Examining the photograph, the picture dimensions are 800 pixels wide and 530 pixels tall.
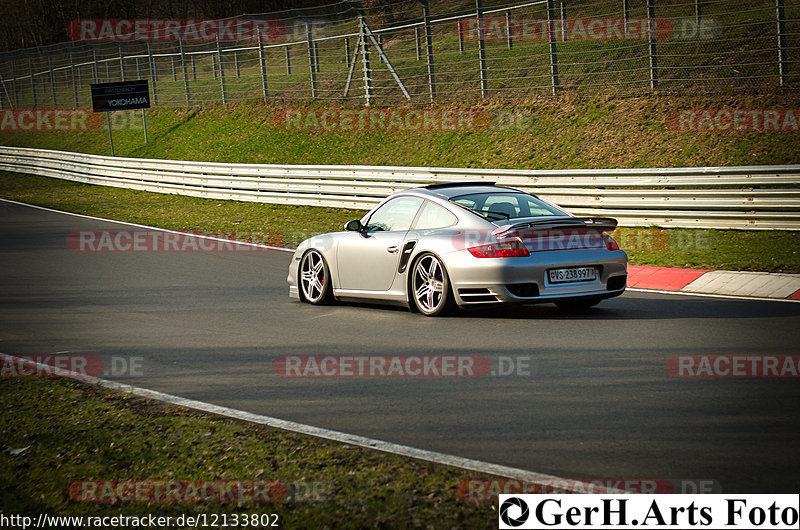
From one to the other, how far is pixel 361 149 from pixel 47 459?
22.7 m

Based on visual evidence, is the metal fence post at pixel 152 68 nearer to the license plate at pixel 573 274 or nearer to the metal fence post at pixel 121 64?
the metal fence post at pixel 121 64

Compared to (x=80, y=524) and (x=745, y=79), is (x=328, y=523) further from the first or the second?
(x=745, y=79)

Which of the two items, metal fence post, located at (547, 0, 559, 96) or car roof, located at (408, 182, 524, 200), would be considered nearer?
car roof, located at (408, 182, 524, 200)

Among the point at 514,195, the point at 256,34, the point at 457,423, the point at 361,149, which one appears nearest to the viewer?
the point at 457,423

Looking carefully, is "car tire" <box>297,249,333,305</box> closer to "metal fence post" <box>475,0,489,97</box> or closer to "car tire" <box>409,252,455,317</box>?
"car tire" <box>409,252,455,317</box>

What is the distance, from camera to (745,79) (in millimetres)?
19891

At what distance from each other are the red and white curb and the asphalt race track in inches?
18.1

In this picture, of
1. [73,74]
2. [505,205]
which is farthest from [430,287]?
[73,74]

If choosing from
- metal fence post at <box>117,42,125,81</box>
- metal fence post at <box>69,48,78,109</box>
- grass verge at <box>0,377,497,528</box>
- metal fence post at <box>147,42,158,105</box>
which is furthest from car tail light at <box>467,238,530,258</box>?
metal fence post at <box>69,48,78,109</box>

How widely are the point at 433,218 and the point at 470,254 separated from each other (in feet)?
3.11

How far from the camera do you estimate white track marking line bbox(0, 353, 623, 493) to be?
4.63 metres

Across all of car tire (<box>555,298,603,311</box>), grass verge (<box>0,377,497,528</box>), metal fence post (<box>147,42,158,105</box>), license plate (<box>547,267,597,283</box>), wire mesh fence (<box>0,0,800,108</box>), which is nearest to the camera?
grass verge (<box>0,377,497,528</box>)

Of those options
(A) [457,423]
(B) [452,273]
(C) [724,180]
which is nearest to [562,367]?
(A) [457,423]

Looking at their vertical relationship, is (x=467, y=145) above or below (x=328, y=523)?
above
